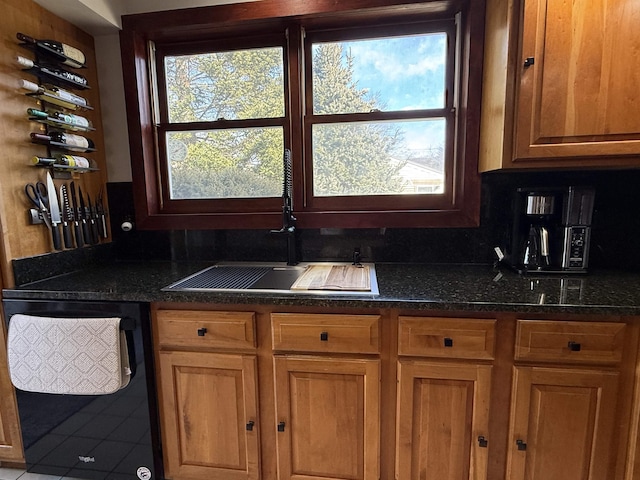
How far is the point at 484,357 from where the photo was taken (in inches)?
44.3

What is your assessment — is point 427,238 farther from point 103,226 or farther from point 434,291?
point 103,226

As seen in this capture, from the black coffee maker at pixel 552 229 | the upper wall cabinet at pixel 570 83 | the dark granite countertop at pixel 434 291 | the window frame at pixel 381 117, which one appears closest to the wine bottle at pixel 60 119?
the dark granite countertop at pixel 434 291

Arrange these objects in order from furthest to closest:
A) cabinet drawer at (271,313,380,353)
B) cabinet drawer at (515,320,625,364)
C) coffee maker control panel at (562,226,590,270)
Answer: coffee maker control panel at (562,226,590,270), cabinet drawer at (271,313,380,353), cabinet drawer at (515,320,625,364)

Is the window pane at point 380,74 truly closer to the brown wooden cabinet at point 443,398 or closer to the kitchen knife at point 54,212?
the brown wooden cabinet at point 443,398

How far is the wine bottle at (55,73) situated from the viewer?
1372mm

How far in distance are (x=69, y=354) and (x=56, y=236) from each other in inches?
23.3

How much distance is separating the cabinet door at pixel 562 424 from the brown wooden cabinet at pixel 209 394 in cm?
97

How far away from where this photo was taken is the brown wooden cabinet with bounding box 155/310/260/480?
1261mm

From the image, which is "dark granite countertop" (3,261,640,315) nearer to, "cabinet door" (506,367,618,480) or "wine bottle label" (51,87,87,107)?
"cabinet door" (506,367,618,480)

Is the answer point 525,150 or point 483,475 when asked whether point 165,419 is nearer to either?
point 483,475

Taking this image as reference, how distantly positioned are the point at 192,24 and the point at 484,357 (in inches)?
78.7

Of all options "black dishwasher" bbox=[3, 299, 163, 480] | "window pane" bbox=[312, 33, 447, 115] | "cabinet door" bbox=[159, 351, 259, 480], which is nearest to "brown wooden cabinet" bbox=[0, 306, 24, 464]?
"black dishwasher" bbox=[3, 299, 163, 480]

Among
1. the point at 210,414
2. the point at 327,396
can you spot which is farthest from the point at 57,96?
the point at 327,396

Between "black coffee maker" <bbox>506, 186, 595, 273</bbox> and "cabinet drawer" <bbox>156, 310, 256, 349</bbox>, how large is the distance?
1.22 m
